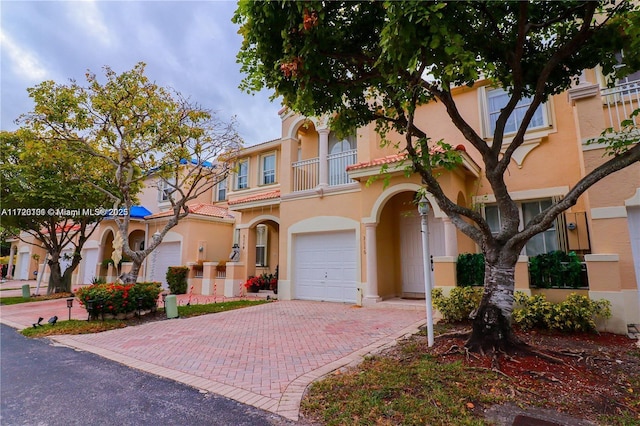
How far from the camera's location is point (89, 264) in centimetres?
2409

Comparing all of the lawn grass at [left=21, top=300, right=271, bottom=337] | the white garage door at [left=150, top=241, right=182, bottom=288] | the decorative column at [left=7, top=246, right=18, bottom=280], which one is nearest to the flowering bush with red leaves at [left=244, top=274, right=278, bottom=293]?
the lawn grass at [left=21, top=300, right=271, bottom=337]

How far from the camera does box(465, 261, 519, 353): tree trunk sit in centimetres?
551

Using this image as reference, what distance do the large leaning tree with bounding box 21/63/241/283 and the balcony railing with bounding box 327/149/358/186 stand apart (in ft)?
13.4

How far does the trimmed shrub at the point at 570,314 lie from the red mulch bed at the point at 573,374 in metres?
0.49

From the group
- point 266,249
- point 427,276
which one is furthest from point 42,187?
point 427,276

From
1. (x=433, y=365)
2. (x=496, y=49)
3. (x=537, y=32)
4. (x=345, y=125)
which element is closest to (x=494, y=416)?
(x=433, y=365)

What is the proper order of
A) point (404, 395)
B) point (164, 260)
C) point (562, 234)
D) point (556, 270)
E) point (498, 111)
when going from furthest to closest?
point (164, 260) < point (498, 111) < point (562, 234) < point (556, 270) < point (404, 395)

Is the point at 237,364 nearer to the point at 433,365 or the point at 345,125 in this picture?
the point at 433,365

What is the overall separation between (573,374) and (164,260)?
1934cm

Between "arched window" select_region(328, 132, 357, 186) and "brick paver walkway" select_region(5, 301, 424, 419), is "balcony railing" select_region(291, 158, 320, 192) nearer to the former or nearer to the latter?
"arched window" select_region(328, 132, 357, 186)

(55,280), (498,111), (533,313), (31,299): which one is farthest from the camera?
(55,280)

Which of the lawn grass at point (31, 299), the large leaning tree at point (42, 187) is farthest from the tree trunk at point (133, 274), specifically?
the lawn grass at point (31, 299)

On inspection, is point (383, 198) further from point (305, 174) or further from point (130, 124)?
point (130, 124)

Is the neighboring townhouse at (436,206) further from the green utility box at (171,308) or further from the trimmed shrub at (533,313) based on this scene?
the green utility box at (171,308)
